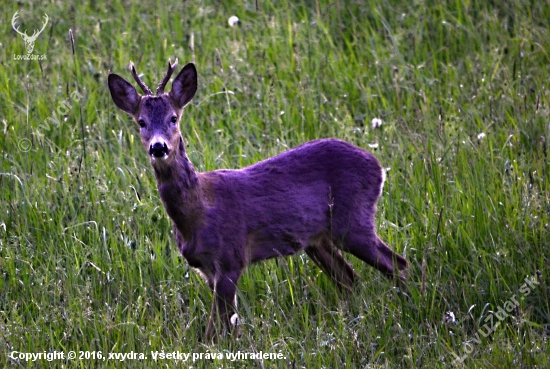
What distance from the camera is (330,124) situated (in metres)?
7.00

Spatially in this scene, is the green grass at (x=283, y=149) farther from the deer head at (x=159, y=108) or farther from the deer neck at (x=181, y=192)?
the deer head at (x=159, y=108)

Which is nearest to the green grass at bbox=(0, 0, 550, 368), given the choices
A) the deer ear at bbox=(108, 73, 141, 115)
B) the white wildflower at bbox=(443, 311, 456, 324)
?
the white wildflower at bbox=(443, 311, 456, 324)

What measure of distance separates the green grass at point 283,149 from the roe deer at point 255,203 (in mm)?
197

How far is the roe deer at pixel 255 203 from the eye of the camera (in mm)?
5043

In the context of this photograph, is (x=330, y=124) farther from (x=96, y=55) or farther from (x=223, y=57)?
(x=96, y=55)

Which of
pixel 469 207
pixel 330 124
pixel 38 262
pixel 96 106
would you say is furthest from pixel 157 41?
pixel 469 207

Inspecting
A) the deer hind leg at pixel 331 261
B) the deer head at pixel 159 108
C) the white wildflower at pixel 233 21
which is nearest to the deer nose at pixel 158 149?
the deer head at pixel 159 108

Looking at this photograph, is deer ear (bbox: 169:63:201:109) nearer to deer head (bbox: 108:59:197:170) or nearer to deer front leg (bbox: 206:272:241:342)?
deer head (bbox: 108:59:197:170)

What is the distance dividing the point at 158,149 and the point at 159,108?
1.49 feet

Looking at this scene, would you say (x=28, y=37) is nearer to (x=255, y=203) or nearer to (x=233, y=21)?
(x=233, y=21)

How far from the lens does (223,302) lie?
5051 mm

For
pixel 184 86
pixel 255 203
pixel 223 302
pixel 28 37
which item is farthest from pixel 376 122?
pixel 28 37

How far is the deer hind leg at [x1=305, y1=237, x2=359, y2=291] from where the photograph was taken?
556 cm

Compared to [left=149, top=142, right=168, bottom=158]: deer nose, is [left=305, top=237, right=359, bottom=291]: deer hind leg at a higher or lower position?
lower
